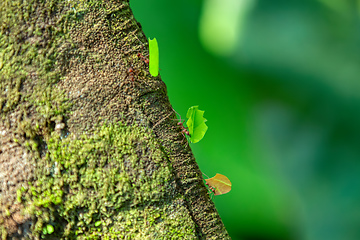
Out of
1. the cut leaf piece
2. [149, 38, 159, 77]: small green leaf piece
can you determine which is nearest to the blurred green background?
the cut leaf piece

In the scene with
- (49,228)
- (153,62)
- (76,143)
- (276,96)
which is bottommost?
(49,228)

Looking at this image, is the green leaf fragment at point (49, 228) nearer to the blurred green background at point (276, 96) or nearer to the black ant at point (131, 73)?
the black ant at point (131, 73)

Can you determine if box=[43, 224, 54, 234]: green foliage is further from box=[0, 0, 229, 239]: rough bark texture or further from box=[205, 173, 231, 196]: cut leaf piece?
box=[205, 173, 231, 196]: cut leaf piece

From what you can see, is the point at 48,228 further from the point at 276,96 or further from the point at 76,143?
the point at 276,96

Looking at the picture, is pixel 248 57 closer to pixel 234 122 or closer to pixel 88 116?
pixel 234 122

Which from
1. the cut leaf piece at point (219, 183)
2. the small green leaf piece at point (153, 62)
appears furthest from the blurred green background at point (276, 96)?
the small green leaf piece at point (153, 62)

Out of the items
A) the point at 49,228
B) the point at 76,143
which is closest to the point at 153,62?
the point at 76,143
